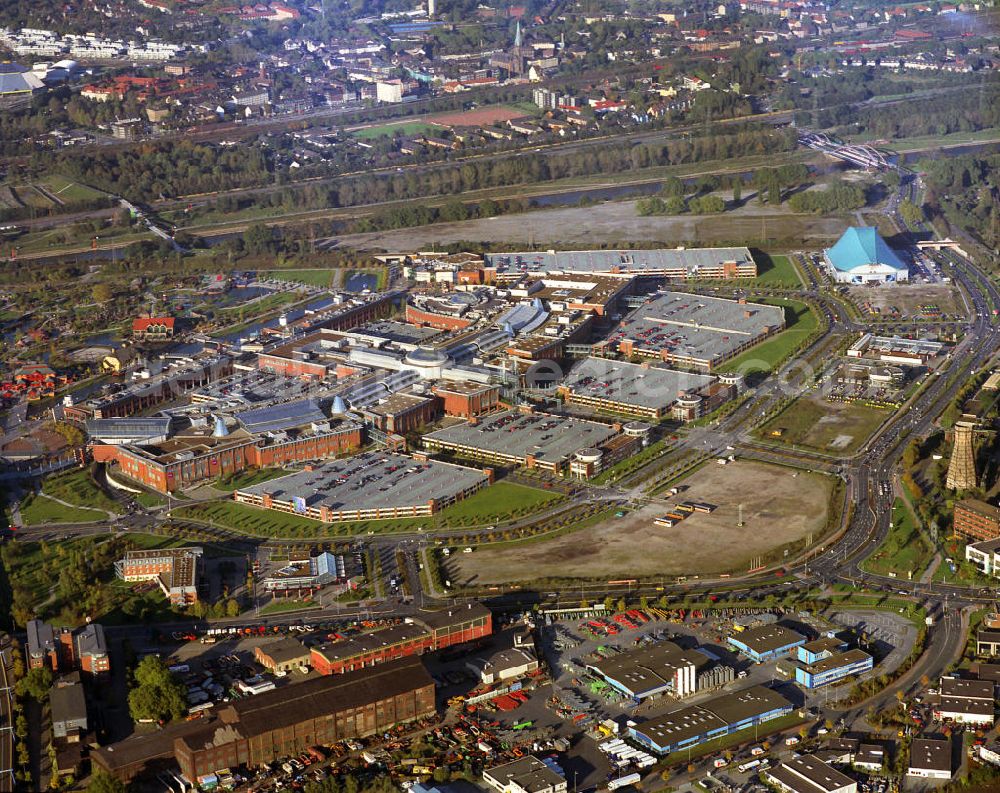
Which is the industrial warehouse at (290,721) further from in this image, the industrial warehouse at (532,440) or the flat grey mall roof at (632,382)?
the flat grey mall roof at (632,382)

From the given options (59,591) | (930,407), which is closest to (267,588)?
(59,591)

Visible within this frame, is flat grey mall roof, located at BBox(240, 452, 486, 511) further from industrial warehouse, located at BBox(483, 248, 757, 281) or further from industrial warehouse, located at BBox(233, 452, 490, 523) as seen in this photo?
industrial warehouse, located at BBox(483, 248, 757, 281)

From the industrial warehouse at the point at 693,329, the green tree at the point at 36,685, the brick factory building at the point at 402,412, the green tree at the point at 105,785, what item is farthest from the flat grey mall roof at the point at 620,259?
the green tree at the point at 105,785

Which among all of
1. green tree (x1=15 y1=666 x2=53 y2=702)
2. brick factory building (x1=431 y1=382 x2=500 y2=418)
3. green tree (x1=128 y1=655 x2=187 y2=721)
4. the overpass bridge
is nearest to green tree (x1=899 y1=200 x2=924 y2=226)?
the overpass bridge

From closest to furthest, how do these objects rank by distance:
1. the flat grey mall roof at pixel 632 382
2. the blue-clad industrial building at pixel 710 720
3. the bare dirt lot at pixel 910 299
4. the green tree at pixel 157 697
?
the blue-clad industrial building at pixel 710 720
the green tree at pixel 157 697
the flat grey mall roof at pixel 632 382
the bare dirt lot at pixel 910 299

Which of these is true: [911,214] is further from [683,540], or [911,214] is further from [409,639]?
[409,639]

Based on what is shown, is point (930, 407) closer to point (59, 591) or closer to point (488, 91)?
point (59, 591)
